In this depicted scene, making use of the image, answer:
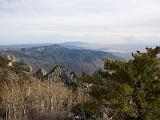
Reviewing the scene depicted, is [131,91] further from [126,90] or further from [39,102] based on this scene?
[39,102]

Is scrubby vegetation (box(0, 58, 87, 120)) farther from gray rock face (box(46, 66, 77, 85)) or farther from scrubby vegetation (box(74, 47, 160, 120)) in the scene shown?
scrubby vegetation (box(74, 47, 160, 120))

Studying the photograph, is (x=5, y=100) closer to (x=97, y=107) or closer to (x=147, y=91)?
(x=97, y=107)

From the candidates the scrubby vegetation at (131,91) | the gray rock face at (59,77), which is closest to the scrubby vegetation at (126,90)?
the scrubby vegetation at (131,91)

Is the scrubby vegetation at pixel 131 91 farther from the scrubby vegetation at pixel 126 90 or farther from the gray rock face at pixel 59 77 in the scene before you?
the gray rock face at pixel 59 77

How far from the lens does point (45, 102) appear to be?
1470cm

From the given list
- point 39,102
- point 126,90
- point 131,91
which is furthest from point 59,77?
point 126,90

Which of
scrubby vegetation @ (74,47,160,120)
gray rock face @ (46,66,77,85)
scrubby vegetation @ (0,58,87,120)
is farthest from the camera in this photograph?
gray rock face @ (46,66,77,85)

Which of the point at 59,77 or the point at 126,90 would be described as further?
the point at 59,77

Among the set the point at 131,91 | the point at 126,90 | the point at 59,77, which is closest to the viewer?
the point at 126,90

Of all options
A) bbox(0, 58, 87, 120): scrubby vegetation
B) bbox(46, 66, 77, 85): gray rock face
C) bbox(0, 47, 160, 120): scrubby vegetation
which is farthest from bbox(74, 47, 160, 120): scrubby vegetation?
bbox(46, 66, 77, 85): gray rock face

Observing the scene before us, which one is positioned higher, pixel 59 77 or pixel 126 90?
pixel 126 90

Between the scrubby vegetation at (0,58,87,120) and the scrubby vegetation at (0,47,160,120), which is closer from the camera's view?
the scrubby vegetation at (0,47,160,120)

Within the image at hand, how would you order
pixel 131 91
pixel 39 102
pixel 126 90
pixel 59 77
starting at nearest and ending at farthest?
pixel 126 90, pixel 131 91, pixel 39 102, pixel 59 77

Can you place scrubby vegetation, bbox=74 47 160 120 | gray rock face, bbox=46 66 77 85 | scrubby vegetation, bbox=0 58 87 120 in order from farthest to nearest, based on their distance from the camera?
gray rock face, bbox=46 66 77 85, scrubby vegetation, bbox=0 58 87 120, scrubby vegetation, bbox=74 47 160 120
